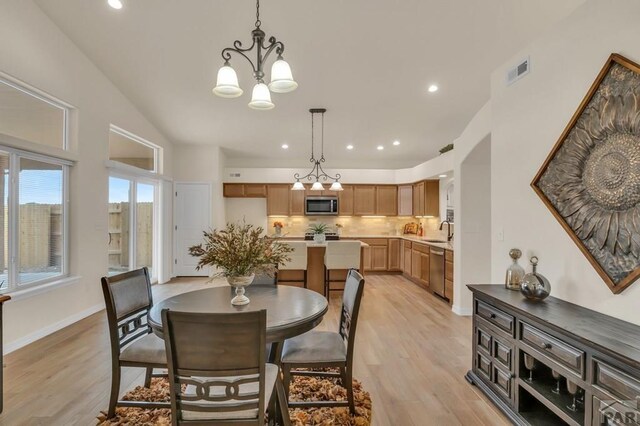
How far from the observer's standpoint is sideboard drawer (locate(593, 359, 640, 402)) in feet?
4.54

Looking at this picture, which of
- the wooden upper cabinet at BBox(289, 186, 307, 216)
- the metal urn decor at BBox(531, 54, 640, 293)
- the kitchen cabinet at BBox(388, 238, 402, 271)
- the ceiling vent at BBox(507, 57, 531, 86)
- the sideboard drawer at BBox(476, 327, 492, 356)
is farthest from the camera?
the wooden upper cabinet at BBox(289, 186, 307, 216)

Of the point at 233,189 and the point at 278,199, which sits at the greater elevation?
the point at 233,189

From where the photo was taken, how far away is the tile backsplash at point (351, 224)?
25.6 ft

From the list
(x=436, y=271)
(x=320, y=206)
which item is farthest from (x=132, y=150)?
(x=436, y=271)

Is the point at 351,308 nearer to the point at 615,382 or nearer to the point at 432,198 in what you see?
the point at 615,382

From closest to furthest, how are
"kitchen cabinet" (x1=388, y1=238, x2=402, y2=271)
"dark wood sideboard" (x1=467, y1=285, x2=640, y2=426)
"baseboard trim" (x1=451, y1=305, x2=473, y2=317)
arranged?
"dark wood sideboard" (x1=467, y1=285, x2=640, y2=426) → "baseboard trim" (x1=451, y1=305, x2=473, y2=317) → "kitchen cabinet" (x1=388, y1=238, x2=402, y2=271)

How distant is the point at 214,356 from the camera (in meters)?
1.35

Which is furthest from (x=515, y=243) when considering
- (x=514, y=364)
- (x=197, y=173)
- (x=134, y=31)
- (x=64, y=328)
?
(x=197, y=173)

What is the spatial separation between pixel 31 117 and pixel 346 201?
5671mm

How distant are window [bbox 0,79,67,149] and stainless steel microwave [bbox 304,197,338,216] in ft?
15.2

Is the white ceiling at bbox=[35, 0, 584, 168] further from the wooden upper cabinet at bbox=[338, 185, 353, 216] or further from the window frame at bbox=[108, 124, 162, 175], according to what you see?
the wooden upper cabinet at bbox=[338, 185, 353, 216]

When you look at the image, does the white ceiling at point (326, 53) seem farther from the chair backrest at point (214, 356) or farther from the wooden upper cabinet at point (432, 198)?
the chair backrest at point (214, 356)

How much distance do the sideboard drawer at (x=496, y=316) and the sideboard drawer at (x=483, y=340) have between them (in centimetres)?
11

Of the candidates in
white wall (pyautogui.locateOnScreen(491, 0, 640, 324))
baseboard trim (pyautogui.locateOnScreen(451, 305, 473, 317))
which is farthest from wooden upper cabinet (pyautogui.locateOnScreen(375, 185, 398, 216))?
white wall (pyautogui.locateOnScreen(491, 0, 640, 324))
